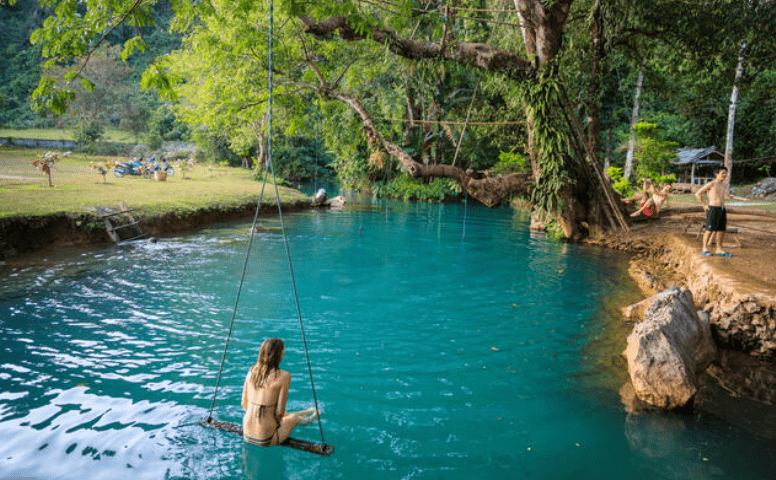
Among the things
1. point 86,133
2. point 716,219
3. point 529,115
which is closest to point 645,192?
point 529,115

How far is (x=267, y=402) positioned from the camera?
13.1 ft

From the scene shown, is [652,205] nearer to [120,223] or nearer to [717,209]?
[717,209]

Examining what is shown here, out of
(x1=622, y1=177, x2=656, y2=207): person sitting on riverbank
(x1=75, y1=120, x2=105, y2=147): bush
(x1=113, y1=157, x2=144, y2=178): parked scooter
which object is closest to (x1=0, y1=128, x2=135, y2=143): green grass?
(x1=75, y1=120, x2=105, y2=147): bush

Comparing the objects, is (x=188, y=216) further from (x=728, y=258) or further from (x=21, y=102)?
(x=21, y=102)

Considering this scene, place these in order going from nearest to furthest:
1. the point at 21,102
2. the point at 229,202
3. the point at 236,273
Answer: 1. the point at 236,273
2. the point at 229,202
3. the point at 21,102

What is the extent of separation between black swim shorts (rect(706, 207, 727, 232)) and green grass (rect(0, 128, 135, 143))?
4088cm

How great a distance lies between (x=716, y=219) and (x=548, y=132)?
5.45m

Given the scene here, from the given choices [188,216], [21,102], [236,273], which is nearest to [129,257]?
[236,273]

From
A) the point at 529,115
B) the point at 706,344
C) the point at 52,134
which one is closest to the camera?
the point at 706,344

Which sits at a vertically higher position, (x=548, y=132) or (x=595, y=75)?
(x=595, y=75)

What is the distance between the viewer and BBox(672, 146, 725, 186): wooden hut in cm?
3086

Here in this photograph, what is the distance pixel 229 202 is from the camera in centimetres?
1922

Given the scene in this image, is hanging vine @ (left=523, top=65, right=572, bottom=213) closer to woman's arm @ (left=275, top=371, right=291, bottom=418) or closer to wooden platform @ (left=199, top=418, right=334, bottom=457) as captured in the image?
woman's arm @ (left=275, top=371, right=291, bottom=418)

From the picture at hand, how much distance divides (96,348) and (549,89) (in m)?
12.6
